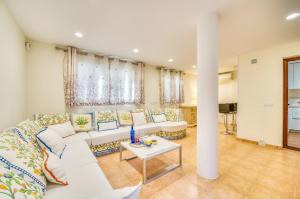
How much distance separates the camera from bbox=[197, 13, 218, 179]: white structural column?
6.28 feet

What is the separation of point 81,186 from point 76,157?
2.31 ft

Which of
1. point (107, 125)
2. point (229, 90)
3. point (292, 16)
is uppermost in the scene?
point (292, 16)

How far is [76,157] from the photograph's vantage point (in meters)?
1.75

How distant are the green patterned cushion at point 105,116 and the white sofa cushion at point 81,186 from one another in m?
1.89

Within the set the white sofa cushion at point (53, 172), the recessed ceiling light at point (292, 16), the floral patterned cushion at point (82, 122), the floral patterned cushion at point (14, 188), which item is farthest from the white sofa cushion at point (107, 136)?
the recessed ceiling light at point (292, 16)

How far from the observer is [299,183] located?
1855 mm

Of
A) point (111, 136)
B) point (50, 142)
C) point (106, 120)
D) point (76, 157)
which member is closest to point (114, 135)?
point (111, 136)

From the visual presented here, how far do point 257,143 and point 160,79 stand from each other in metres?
3.43

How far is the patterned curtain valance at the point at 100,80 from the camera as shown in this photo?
3176 mm

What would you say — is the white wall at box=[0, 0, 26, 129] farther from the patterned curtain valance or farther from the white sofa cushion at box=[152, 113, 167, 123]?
the white sofa cushion at box=[152, 113, 167, 123]

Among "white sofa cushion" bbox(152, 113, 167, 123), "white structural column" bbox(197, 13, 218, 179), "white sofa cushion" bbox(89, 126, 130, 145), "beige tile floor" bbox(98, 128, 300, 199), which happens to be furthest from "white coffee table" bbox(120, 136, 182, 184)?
"white sofa cushion" bbox(152, 113, 167, 123)

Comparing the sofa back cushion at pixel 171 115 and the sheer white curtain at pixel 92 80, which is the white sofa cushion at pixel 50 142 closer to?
the sheer white curtain at pixel 92 80

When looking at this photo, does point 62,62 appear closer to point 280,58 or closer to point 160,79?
point 160,79

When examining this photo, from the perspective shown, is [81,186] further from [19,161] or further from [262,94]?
[262,94]
